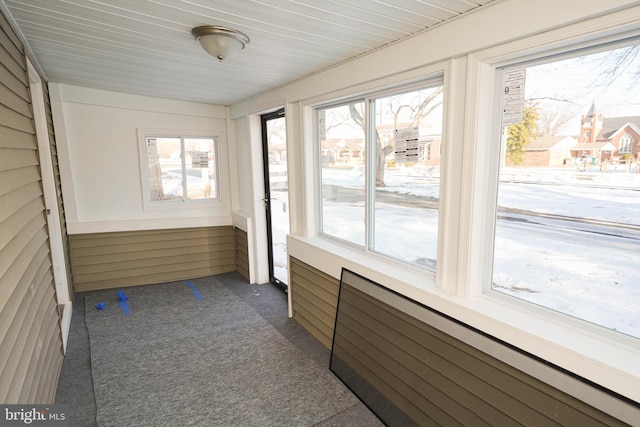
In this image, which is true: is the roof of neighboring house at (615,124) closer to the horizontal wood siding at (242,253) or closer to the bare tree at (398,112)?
the bare tree at (398,112)

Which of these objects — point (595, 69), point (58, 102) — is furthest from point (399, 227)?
point (58, 102)

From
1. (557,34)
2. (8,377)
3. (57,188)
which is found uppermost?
(557,34)

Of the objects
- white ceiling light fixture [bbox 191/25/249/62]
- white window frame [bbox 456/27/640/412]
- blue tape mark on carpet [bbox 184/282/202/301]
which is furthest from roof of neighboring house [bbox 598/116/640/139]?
blue tape mark on carpet [bbox 184/282/202/301]

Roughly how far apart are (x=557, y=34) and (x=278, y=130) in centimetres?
299

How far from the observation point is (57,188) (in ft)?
11.9

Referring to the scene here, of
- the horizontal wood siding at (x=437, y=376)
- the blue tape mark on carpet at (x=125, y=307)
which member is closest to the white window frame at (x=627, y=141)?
the horizontal wood siding at (x=437, y=376)

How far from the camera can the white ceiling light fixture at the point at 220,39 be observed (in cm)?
186

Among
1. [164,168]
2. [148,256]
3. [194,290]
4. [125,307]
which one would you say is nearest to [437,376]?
[194,290]

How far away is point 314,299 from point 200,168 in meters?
2.65

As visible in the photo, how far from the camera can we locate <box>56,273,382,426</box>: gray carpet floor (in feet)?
7.06

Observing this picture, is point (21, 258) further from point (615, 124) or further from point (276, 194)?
point (615, 124)

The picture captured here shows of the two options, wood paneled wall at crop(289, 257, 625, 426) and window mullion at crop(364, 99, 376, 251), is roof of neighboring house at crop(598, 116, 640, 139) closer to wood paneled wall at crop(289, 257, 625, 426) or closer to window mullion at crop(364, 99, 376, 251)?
wood paneled wall at crop(289, 257, 625, 426)

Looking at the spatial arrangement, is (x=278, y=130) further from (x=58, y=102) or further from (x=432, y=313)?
(x=432, y=313)

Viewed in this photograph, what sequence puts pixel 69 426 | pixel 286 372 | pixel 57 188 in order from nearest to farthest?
pixel 69 426, pixel 286 372, pixel 57 188
